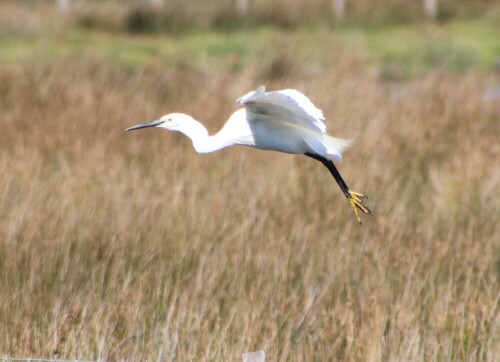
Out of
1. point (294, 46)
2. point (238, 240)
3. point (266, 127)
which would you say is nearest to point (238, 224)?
point (238, 240)

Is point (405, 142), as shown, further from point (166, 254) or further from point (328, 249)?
point (166, 254)

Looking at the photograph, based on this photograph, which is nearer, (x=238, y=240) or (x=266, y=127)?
(x=266, y=127)

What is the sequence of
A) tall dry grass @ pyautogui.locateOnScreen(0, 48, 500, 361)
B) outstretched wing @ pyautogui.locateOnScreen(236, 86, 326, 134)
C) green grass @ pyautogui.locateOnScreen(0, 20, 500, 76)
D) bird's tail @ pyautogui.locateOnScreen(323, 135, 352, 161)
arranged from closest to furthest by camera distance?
1. outstretched wing @ pyautogui.locateOnScreen(236, 86, 326, 134)
2. bird's tail @ pyautogui.locateOnScreen(323, 135, 352, 161)
3. tall dry grass @ pyautogui.locateOnScreen(0, 48, 500, 361)
4. green grass @ pyautogui.locateOnScreen(0, 20, 500, 76)

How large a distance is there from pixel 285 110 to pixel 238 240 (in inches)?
70.4

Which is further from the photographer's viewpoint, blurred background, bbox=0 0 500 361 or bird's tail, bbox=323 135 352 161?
blurred background, bbox=0 0 500 361

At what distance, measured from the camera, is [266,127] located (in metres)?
2.82

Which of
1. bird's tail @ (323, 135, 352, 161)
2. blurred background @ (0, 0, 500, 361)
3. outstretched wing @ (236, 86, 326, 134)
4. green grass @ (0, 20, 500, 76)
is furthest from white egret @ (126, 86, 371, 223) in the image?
green grass @ (0, 20, 500, 76)

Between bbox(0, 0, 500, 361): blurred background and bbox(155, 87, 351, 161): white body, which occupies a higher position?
bbox(155, 87, 351, 161): white body

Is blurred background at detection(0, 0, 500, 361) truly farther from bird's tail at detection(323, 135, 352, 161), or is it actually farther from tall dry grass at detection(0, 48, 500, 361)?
bird's tail at detection(323, 135, 352, 161)

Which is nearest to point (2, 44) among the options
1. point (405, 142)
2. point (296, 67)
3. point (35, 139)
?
point (296, 67)

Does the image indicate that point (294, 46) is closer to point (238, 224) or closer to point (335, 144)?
point (238, 224)

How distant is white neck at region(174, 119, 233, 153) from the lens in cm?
275

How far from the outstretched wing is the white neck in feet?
0.44

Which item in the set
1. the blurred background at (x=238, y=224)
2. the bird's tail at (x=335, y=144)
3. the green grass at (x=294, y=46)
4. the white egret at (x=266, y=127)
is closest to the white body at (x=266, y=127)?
the white egret at (x=266, y=127)
